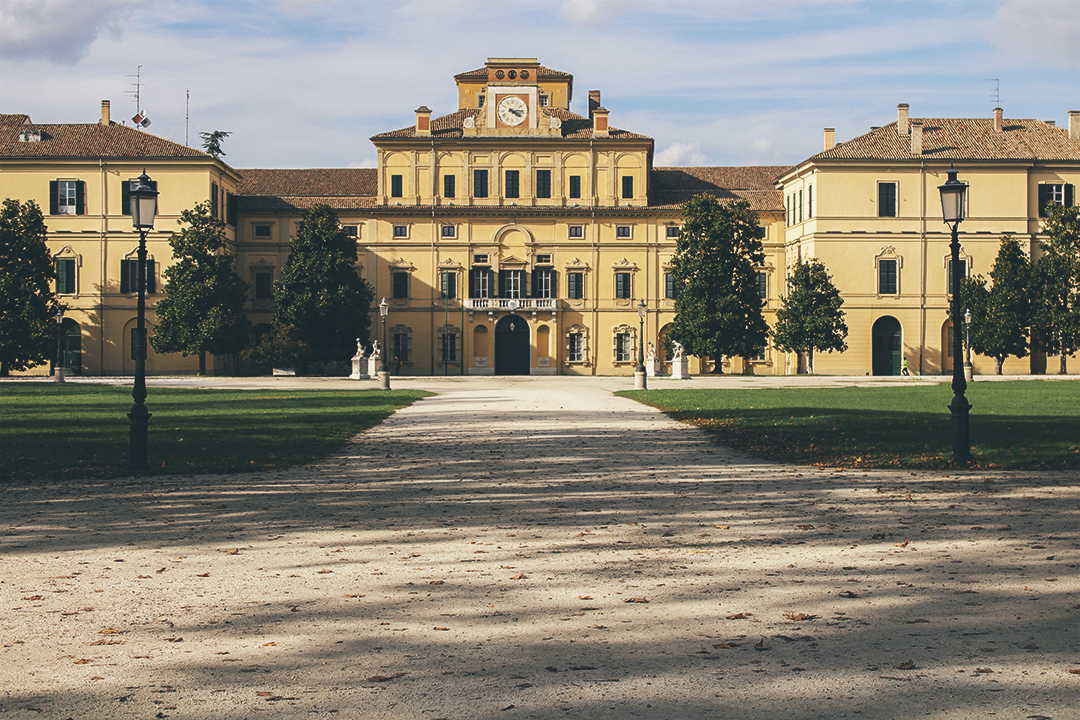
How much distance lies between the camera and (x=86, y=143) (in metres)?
58.4

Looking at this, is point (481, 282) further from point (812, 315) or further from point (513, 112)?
point (812, 315)

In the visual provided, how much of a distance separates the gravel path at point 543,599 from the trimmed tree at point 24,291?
4423 centimetres

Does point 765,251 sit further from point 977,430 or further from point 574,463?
point 574,463

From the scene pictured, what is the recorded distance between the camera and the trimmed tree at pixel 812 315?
54.9 metres

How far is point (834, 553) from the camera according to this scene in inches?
292

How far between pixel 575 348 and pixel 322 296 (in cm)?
1615

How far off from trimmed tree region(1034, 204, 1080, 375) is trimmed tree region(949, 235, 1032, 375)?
68 cm

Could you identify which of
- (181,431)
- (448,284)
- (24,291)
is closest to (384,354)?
(448,284)

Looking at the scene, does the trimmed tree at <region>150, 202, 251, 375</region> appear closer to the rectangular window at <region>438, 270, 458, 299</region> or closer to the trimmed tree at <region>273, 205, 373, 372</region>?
the trimmed tree at <region>273, 205, 373, 372</region>

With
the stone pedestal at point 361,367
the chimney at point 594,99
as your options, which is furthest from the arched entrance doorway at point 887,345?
the stone pedestal at point 361,367

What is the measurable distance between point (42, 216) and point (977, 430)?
52.2 meters

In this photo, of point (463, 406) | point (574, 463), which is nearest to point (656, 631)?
point (574, 463)

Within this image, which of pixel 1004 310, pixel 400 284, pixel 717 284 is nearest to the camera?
pixel 1004 310

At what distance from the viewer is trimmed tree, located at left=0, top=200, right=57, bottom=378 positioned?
50219mm
